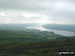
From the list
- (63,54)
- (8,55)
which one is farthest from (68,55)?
(8,55)

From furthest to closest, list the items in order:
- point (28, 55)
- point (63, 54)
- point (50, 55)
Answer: point (28, 55), point (50, 55), point (63, 54)

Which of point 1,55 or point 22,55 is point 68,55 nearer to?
point 22,55

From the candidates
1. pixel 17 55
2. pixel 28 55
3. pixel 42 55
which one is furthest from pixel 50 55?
pixel 17 55

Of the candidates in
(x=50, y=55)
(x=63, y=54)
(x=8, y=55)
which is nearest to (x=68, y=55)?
(x=63, y=54)

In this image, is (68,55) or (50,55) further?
(50,55)

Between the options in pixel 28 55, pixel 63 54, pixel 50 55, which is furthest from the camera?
pixel 28 55

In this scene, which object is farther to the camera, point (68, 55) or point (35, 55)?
point (35, 55)

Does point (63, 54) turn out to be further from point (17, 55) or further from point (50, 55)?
point (17, 55)
